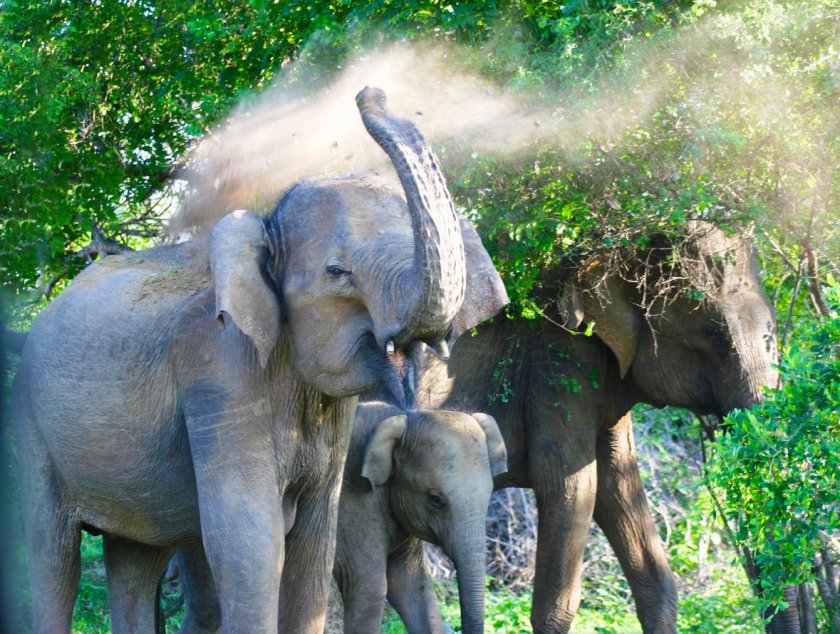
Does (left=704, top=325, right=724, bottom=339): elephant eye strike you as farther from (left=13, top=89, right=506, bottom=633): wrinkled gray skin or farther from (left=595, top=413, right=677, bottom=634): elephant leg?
(left=13, top=89, right=506, bottom=633): wrinkled gray skin

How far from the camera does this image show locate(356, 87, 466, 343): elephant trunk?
425 centimetres

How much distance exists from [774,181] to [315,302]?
2641 mm

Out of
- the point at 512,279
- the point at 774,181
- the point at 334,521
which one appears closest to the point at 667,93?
the point at 774,181

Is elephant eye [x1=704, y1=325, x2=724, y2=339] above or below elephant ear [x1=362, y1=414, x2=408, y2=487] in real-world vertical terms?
above

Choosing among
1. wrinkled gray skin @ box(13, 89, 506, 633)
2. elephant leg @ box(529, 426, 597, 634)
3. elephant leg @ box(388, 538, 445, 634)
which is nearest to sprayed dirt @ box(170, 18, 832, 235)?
wrinkled gray skin @ box(13, 89, 506, 633)

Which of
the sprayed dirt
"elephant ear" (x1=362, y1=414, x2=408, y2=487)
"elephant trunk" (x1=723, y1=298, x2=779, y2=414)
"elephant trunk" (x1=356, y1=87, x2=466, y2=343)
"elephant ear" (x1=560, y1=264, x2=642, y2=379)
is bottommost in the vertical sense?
"elephant trunk" (x1=356, y1=87, x2=466, y2=343)

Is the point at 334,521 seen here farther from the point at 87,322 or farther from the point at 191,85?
the point at 191,85

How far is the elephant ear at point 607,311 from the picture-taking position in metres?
7.56

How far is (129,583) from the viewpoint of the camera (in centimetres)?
624

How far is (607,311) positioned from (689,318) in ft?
1.38

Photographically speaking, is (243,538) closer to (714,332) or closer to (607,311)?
(607,311)

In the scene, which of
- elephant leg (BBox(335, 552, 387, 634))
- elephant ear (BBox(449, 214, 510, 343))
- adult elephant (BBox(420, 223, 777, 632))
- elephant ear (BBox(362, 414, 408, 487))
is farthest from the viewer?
adult elephant (BBox(420, 223, 777, 632))

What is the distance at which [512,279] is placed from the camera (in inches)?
279

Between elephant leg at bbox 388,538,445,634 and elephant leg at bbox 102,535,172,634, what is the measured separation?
154 centimetres
